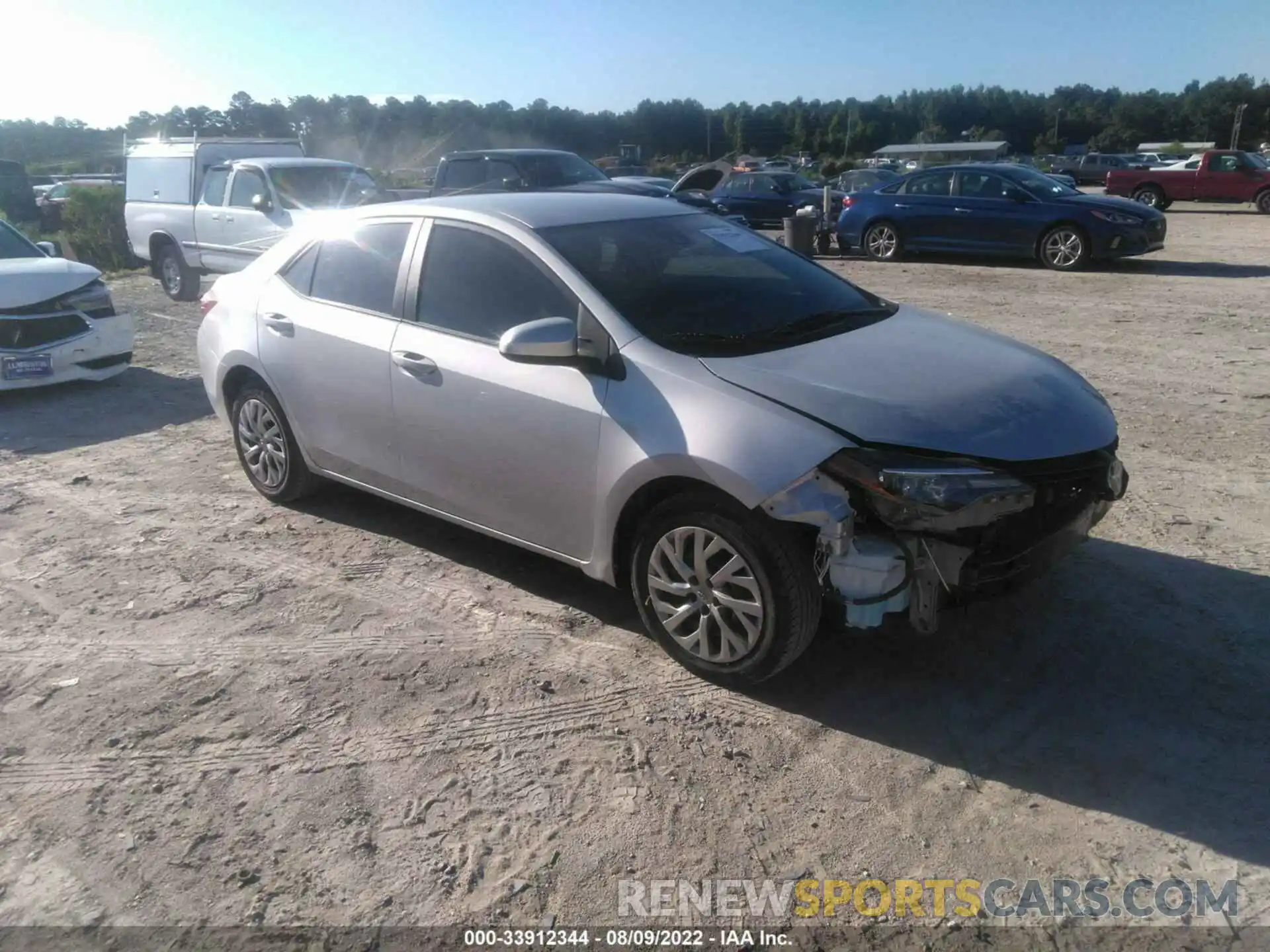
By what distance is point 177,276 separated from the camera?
14609 millimetres

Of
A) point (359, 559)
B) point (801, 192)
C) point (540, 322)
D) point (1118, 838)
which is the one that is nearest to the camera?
point (1118, 838)

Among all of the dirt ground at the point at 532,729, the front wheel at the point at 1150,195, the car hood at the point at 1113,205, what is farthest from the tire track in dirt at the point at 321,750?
the front wheel at the point at 1150,195

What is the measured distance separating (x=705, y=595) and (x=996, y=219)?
13713 mm

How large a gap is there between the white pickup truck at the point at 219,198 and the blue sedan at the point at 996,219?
8.18 meters

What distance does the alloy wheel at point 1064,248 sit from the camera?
14.8 m

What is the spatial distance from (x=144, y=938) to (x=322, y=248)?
3473mm

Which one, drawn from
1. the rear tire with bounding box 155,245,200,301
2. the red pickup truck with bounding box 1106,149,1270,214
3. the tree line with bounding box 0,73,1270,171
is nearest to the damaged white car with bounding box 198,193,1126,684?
the rear tire with bounding box 155,245,200,301

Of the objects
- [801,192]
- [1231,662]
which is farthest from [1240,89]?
[1231,662]

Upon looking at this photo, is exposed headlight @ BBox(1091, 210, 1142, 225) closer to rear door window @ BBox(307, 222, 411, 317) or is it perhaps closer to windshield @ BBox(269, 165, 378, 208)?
windshield @ BBox(269, 165, 378, 208)

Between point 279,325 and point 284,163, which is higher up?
point 284,163

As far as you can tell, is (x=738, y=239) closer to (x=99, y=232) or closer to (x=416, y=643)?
(x=416, y=643)

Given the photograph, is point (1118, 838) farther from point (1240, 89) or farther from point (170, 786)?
point (1240, 89)

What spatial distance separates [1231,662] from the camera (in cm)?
381

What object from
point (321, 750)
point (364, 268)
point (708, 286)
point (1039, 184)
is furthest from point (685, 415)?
point (1039, 184)
